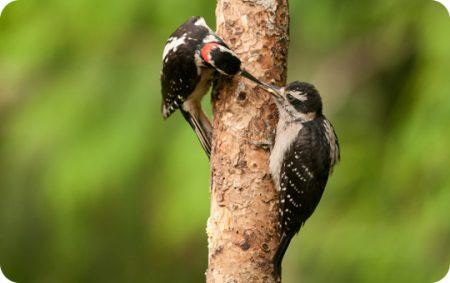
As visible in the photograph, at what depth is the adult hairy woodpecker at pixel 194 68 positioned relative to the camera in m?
2.82

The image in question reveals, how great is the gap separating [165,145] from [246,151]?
5.23 ft

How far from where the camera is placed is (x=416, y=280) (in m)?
3.66

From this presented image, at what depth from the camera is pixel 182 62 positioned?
3.19m

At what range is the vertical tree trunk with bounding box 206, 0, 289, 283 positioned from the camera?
277cm

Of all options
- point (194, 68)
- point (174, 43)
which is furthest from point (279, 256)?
point (174, 43)

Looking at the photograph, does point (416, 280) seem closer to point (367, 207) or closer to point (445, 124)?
point (367, 207)

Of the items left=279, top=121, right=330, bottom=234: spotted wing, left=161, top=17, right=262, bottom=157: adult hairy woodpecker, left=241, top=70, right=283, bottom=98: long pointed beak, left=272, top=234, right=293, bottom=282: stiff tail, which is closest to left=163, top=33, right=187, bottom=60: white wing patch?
left=161, top=17, right=262, bottom=157: adult hairy woodpecker

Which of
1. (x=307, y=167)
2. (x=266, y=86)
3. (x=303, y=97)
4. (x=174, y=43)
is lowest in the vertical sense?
(x=307, y=167)

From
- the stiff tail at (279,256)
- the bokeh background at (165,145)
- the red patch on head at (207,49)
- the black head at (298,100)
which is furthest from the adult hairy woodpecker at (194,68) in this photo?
the bokeh background at (165,145)

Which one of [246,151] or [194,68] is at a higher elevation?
[194,68]

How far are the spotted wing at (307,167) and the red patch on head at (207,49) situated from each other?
18.0 inches

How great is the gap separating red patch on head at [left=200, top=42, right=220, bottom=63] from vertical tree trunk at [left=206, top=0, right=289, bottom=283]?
0.22 feet

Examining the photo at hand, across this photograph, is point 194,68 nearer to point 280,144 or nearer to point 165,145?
point 280,144

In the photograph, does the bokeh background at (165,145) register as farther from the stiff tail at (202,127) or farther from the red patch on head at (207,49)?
the red patch on head at (207,49)
